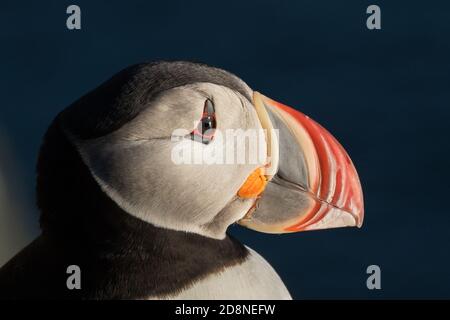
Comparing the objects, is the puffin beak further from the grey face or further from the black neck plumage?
the black neck plumage

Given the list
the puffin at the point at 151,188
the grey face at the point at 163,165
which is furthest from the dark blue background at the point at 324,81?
the grey face at the point at 163,165

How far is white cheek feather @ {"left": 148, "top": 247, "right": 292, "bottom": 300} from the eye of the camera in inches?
152

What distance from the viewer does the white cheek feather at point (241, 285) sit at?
387 cm

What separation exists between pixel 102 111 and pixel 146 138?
0.15 meters

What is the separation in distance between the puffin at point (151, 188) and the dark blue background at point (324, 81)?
3.21 m

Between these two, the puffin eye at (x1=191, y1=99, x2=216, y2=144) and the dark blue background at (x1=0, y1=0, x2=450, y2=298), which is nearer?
the puffin eye at (x1=191, y1=99, x2=216, y2=144)

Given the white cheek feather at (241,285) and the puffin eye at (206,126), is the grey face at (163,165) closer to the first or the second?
the puffin eye at (206,126)

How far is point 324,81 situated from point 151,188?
4669mm

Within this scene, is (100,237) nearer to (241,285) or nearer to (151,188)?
(151,188)

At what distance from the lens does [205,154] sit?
383 cm

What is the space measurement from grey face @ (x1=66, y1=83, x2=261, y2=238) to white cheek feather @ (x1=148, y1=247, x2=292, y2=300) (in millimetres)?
169

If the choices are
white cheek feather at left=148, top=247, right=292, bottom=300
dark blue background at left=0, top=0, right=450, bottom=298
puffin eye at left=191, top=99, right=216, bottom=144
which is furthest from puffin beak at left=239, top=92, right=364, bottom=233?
dark blue background at left=0, top=0, right=450, bottom=298
